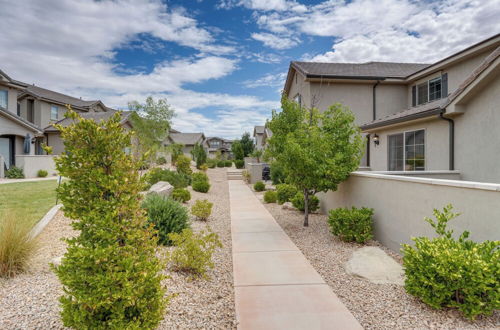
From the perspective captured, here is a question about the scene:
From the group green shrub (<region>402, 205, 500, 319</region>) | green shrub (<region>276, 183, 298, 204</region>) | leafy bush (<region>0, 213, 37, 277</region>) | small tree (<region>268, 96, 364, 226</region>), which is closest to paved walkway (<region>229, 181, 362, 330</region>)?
green shrub (<region>402, 205, 500, 319</region>)

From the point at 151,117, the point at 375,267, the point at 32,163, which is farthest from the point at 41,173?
the point at 375,267

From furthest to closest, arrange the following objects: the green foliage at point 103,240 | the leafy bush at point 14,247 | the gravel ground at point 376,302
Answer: the leafy bush at point 14,247, the gravel ground at point 376,302, the green foliage at point 103,240

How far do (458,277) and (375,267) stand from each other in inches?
Answer: 71.8

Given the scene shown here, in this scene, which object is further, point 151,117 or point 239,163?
point 239,163

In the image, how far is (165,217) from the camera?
622cm

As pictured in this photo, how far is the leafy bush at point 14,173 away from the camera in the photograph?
16562 millimetres

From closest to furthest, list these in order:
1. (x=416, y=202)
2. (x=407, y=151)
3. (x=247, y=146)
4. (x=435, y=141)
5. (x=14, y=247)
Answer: (x=14, y=247), (x=416, y=202), (x=435, y=141), (x=407, y=151), (x=247, y=146)

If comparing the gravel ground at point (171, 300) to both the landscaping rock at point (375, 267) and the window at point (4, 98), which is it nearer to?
the landscaping rock at point (375, 267)

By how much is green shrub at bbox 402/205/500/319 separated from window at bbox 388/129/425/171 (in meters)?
7.16

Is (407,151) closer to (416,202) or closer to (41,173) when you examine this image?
(416,202)

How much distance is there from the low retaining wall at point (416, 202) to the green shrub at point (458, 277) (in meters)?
0.68

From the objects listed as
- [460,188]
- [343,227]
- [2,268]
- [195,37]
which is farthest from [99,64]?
[460,188]

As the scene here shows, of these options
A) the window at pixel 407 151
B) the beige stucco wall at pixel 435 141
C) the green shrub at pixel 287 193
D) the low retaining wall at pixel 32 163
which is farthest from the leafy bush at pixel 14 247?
the low retaining wall at pixel 32 163

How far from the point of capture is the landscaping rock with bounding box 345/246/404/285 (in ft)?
14.5
